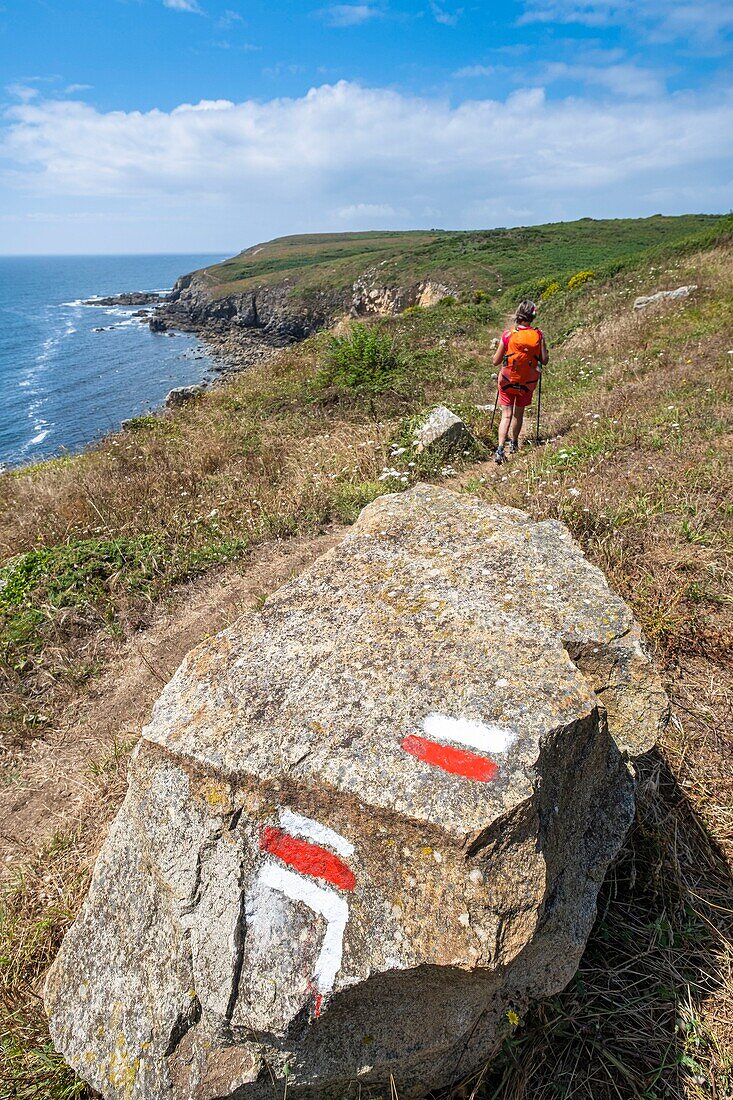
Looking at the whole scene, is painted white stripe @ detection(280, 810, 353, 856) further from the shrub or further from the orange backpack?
the shrub

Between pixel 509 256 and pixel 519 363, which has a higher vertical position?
pixel 509 256

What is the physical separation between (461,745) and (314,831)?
64cm

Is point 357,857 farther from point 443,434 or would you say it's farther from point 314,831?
point 443,434

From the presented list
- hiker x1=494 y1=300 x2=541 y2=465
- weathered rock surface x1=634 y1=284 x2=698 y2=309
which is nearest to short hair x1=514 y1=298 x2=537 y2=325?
hiker x1=494 y1=300 x2=541 y2=465

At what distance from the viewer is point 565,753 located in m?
2.19

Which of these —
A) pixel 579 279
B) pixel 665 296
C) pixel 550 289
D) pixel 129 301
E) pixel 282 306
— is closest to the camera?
pixel 665 296

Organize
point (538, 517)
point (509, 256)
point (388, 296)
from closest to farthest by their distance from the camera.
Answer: point (538, 517), point (509, 256), point (388, 296)

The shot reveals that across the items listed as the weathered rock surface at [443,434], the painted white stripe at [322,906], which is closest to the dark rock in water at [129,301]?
the weathered rock surface at [443,434]

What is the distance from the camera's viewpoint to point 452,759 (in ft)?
6.91

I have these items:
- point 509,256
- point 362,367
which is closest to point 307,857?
point 362,367

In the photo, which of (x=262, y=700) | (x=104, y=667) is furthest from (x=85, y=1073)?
(x=104, y=667)

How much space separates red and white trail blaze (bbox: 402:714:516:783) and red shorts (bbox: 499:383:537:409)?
684cm

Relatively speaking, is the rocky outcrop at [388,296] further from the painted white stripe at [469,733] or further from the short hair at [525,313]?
the painted white stripe at [469,733]

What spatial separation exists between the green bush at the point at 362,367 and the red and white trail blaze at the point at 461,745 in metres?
10.7
